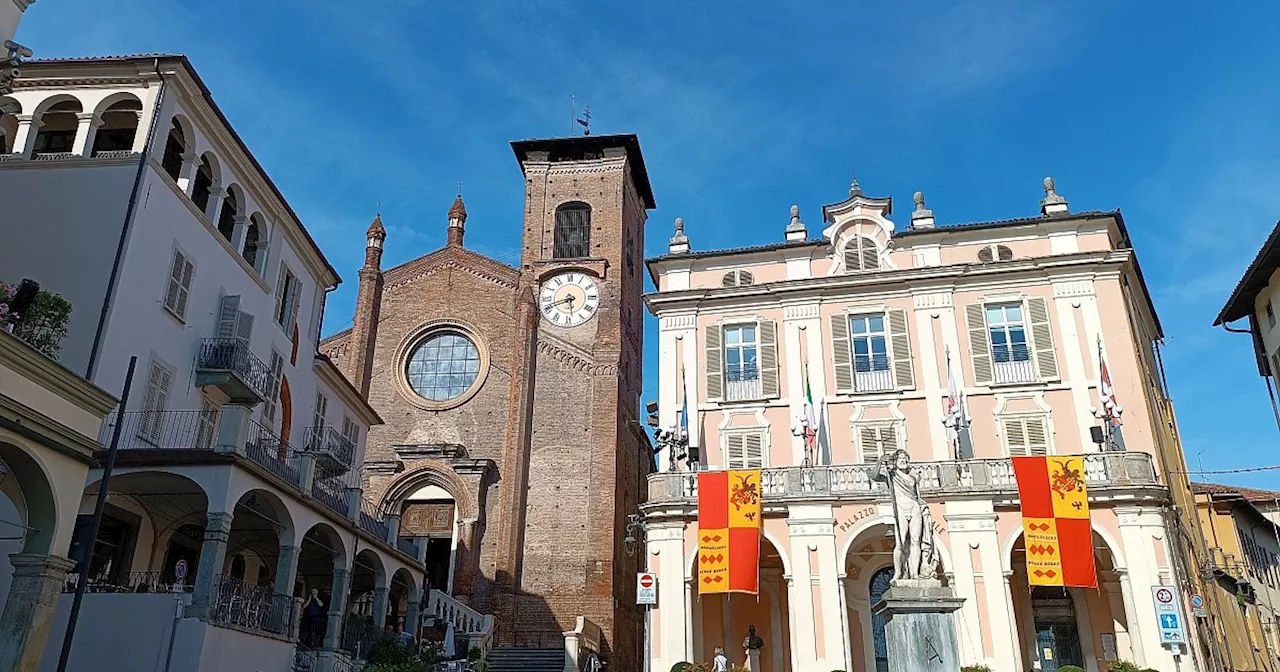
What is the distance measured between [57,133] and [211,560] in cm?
1091

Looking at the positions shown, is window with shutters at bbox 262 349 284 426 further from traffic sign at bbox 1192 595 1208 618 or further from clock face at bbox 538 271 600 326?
traffic sign at bbox 1192 595 1208 618

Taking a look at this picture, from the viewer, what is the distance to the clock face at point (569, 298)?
35.4 metres

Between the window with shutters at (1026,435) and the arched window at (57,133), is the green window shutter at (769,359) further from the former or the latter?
the arched window at (57,133)

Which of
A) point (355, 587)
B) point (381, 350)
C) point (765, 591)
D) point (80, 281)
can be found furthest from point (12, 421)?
point (381, 350)

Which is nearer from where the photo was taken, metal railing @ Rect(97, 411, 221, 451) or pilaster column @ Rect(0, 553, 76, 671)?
pilaster column @ Rect(0, 553, 76, 671)

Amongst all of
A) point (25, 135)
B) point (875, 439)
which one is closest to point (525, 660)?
point (875, 439)

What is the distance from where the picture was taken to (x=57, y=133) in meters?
19.8

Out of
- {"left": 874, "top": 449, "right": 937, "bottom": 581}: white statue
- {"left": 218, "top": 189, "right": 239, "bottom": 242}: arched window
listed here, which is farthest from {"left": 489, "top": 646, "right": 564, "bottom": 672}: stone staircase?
{"left": 874, "top": 449, "right": 937, "bottom": 581}: white statue

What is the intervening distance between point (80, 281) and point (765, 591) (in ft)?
60.4

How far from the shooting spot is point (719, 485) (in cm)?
2417

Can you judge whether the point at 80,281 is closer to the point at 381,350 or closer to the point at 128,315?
the point at 128,315

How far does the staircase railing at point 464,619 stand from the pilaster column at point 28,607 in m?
14.1

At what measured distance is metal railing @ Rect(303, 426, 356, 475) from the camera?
24.0 metres

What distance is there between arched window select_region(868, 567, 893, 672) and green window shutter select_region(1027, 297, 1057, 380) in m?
6.83
